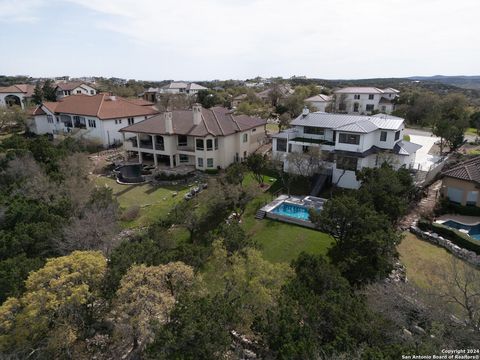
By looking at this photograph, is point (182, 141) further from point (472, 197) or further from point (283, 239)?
point (472, 197)

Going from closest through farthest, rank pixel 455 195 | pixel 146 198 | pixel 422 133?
pixel 455 195
pixel 146 198
pixel 422 133

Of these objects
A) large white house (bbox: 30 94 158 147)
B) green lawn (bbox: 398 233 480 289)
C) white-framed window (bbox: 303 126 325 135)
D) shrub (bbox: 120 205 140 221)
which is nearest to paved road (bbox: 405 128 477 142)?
white-framed window (bbox: 303 126 325 135)

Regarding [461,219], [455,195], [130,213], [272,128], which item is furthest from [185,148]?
[461,219]

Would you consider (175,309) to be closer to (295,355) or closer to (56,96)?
(295,355)

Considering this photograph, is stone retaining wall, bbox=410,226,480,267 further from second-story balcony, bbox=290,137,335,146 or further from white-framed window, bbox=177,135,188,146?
white-framed window, bbox=177,135,188,146

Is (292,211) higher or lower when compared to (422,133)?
lower

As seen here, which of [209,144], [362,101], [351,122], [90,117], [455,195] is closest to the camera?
[455,195]
